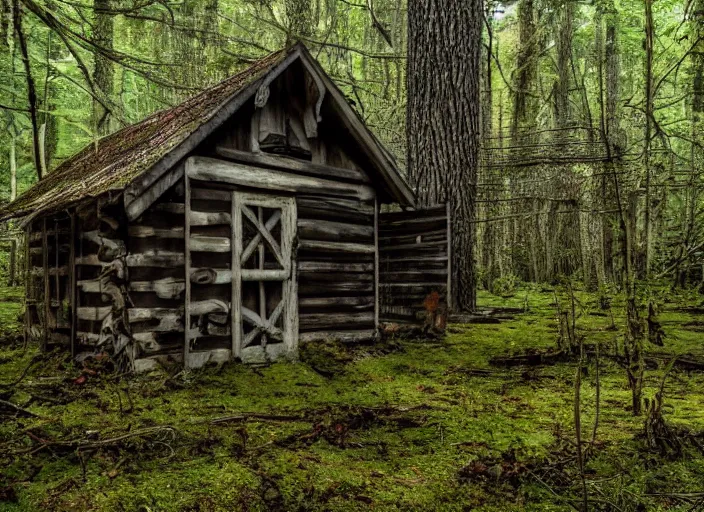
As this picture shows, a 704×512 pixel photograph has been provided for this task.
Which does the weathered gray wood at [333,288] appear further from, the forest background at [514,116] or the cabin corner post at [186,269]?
the forest background at [514,116]

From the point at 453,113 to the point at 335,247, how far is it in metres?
3.58

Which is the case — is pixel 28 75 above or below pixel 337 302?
above

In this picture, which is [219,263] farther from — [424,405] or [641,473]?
[641,473]

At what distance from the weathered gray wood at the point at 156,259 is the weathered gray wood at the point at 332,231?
1.98m

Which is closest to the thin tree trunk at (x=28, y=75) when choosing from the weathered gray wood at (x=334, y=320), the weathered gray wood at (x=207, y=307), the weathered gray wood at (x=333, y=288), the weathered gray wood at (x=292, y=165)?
the weathered gray wood at (x=207, y=307)

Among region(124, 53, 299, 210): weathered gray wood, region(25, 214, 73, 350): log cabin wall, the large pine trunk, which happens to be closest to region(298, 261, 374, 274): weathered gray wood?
the large pine trunk

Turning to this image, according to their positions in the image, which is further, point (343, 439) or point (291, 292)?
point (291, 292)

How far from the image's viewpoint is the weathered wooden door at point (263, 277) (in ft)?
23.2

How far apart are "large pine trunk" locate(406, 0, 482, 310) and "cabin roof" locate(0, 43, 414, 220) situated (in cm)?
111

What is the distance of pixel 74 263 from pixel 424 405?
5.03 m

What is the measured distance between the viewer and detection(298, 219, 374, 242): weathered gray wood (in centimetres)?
808

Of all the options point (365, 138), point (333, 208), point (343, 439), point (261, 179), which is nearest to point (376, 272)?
point (333, 208)

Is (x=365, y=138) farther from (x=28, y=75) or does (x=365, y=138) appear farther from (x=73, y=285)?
(x=28, y=75)

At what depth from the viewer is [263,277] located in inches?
291
